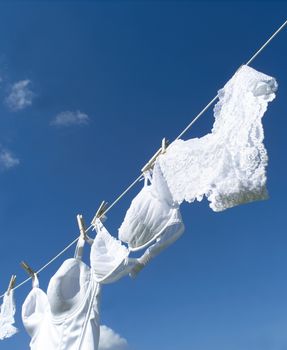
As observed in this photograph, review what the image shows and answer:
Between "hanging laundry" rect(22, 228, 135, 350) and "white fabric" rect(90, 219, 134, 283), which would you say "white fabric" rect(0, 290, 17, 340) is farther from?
"white fabric" rect(90, 219, 134, 283)

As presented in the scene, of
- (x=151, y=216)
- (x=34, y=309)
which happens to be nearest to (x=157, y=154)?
(x=151, y=216)

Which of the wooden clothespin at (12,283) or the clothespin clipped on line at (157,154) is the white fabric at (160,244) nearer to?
the clothespin clipped on line at (157,154)

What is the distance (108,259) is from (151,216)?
39 centimetres

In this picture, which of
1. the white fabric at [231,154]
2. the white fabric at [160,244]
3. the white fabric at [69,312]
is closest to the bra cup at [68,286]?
the white fabric at [69,312]

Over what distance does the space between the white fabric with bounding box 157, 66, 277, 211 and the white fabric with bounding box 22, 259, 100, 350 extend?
3.12 feet

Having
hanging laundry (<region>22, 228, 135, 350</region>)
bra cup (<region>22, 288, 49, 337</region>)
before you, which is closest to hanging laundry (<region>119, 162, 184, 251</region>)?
hanging laundry (<region>22, 228, 135, 350</region>)

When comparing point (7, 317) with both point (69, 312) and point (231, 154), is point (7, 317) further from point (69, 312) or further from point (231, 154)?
point (231, 154)

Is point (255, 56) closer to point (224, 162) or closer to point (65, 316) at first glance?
point (224, 162)

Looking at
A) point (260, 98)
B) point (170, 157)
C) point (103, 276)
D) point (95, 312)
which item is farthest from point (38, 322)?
point (260, 98)

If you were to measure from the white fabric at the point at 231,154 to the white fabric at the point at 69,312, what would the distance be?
951mm

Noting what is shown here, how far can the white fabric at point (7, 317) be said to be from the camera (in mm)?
3660

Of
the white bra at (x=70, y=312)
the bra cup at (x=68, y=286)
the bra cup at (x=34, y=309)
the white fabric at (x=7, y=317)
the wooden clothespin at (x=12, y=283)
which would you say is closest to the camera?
the white bra at (x=70, y=312)

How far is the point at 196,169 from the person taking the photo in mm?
2047

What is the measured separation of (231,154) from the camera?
6.20 ft
